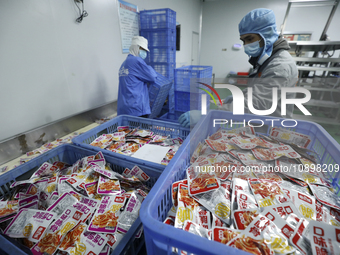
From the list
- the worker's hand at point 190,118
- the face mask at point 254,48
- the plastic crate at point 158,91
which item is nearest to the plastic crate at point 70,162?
the worker's hand at point 190,118

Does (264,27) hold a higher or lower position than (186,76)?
higher

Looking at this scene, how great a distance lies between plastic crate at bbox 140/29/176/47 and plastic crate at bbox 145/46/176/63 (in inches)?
Answer: 2.7

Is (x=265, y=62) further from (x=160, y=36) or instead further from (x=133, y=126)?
(x=160, y=36)

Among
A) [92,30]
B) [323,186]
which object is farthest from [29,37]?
[323,186]

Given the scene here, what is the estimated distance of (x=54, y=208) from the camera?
2.68 ft

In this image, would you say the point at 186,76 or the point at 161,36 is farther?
the point at 161,36

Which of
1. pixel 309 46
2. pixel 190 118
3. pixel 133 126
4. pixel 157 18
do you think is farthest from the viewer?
pixel 309 46

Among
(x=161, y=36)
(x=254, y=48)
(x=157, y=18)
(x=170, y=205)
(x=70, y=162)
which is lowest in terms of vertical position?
(x=70, y=162)

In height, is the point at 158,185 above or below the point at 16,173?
above

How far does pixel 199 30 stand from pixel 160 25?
4707 millimetres

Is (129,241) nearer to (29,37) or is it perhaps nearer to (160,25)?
(29,37)

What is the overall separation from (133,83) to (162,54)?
54.2 inches

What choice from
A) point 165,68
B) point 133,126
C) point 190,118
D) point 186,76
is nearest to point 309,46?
point 186,76

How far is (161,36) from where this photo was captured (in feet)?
10.4
